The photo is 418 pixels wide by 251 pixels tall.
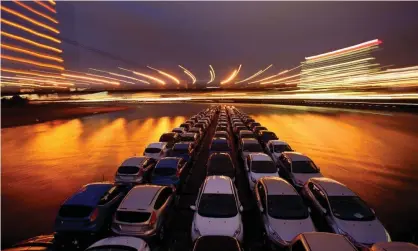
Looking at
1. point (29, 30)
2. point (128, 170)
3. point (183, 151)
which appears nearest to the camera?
point (128, 170)

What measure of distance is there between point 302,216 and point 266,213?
3.45 ft

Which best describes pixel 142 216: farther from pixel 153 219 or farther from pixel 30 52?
pixel 30 52

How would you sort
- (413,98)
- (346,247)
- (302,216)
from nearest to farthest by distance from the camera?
(346,247) → (302,216) → (413,98)

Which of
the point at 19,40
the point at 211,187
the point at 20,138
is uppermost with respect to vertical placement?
the point at 19,40

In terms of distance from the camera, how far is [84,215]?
817 cm

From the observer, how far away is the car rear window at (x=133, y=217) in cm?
801

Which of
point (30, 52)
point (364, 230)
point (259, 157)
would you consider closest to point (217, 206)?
point (364, 230)

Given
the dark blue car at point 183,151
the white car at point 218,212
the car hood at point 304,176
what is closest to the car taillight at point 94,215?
the white car at point 218,212

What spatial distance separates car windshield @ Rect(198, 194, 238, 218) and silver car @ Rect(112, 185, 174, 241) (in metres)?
1.26

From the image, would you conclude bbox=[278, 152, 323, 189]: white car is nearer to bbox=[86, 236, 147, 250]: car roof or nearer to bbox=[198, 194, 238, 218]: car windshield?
bbox=[198, 194, 238, 218]: car windshield

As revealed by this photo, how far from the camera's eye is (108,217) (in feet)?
29.1

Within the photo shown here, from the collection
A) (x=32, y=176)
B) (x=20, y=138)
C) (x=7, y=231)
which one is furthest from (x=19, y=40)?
(x=7, y=231)

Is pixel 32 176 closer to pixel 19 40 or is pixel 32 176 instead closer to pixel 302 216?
pixel 302 216

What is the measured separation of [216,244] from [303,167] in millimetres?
7580
